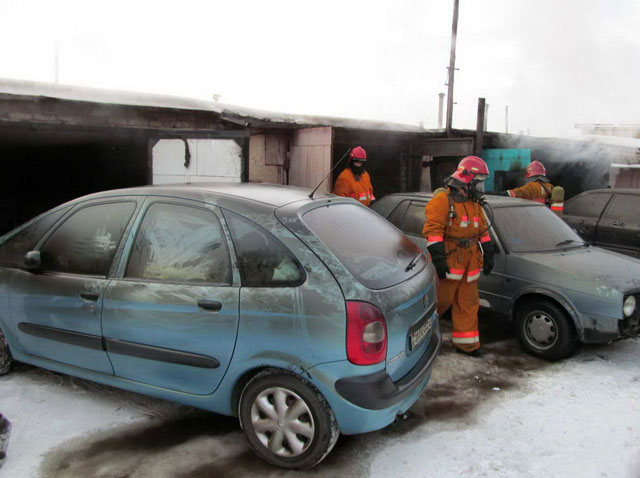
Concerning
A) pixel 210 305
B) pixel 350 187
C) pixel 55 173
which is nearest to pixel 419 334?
pixel 210 305

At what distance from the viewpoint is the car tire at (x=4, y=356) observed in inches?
148

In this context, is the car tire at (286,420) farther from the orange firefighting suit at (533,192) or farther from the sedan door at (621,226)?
the sedan door at (621,226)

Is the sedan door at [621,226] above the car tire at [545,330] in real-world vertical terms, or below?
above

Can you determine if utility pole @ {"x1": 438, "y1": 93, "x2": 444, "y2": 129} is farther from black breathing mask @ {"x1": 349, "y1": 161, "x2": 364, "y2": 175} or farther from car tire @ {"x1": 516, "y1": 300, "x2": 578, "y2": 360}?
car tire @ {"x1": 516, "y1": 300, "x2": 578, "y2": 360}

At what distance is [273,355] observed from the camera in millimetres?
2654

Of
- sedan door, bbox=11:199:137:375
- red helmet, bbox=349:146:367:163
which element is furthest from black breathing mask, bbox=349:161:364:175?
sedan door, bbox=11:199:137:375

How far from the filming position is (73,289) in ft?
10.6

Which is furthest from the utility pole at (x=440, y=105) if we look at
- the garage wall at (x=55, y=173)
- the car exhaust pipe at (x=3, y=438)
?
the car exhaust pipe at (x=3, y=438)

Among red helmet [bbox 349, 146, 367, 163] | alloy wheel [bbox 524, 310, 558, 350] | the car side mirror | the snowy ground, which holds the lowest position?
the snowy ground

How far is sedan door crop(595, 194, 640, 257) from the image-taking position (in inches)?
271

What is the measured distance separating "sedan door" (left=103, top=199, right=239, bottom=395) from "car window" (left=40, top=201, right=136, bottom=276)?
6.8 inches

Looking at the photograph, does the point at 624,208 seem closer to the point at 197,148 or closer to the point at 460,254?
the point at 460,254

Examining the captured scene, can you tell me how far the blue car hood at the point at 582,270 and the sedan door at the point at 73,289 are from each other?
3.55 metres

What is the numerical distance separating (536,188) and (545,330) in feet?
10.7
